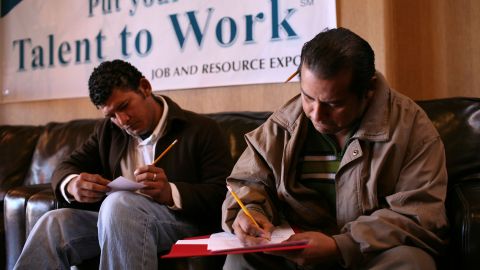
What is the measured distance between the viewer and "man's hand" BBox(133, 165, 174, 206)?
1540 millimetres

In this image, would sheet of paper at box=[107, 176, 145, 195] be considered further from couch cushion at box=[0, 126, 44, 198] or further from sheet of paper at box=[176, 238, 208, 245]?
couch cushion at box=[0, 126, 44, 198]

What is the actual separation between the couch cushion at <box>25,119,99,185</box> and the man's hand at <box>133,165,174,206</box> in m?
1.03

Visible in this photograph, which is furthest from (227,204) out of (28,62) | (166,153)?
(28,62)

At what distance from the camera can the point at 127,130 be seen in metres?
1.80

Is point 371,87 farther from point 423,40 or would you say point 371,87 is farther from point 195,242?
point 423,40

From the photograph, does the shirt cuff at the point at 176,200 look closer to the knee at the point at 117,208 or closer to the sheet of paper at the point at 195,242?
the knee at the point at 117,208

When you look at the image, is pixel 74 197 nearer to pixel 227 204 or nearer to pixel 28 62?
pixel 227 204

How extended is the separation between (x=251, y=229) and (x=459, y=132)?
2.81 feet

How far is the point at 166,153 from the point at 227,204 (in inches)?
17.9

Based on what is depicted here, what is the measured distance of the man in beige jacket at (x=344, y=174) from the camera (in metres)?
1.17

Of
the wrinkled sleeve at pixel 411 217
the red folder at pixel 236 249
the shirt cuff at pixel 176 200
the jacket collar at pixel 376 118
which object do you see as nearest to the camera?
the red folder at pixel 236 249

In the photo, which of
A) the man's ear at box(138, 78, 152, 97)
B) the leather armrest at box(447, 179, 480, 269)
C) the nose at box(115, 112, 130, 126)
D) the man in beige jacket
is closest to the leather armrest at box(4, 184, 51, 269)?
the nose at box(115, 112, 130, 126)

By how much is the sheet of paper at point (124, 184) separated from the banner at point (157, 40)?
36.7 inches

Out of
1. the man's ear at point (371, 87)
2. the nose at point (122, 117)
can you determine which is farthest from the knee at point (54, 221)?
the man's ear at point (371, 87)
